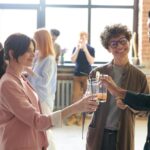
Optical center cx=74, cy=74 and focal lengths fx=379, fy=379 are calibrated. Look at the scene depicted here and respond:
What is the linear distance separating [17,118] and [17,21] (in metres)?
5.84

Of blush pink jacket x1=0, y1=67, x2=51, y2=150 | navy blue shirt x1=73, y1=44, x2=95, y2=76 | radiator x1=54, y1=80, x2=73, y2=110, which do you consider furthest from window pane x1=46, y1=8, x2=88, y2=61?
blush pink jacket x1=0, y1=67, x2=51, y2=150

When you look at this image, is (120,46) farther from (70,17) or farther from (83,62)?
(70,17)

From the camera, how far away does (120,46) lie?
248 centimetres

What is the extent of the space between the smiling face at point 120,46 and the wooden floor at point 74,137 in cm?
274

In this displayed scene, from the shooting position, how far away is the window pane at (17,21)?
7488 mm

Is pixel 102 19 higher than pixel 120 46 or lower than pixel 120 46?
higher

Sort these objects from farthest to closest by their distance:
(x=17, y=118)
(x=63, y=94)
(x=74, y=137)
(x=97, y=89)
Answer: (x=63, y=94)
(x=74, y=137)
(x=97, y=89)
(x=17, y=118)

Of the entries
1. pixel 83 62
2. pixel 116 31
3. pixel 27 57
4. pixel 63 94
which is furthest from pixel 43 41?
pixel 63 94

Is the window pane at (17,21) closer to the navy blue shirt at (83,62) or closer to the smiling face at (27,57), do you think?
the navy blue shirt at (83,62)

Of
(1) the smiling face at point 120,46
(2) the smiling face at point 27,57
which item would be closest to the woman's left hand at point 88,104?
(2) the smiling face at point 27,57

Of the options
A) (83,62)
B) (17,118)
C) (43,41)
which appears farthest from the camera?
(83,62)

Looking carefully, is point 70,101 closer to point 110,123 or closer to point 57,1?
point 57,1

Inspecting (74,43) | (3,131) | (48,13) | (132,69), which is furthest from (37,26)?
(3,131)

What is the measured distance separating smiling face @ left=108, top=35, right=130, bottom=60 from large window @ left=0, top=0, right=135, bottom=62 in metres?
4.92
